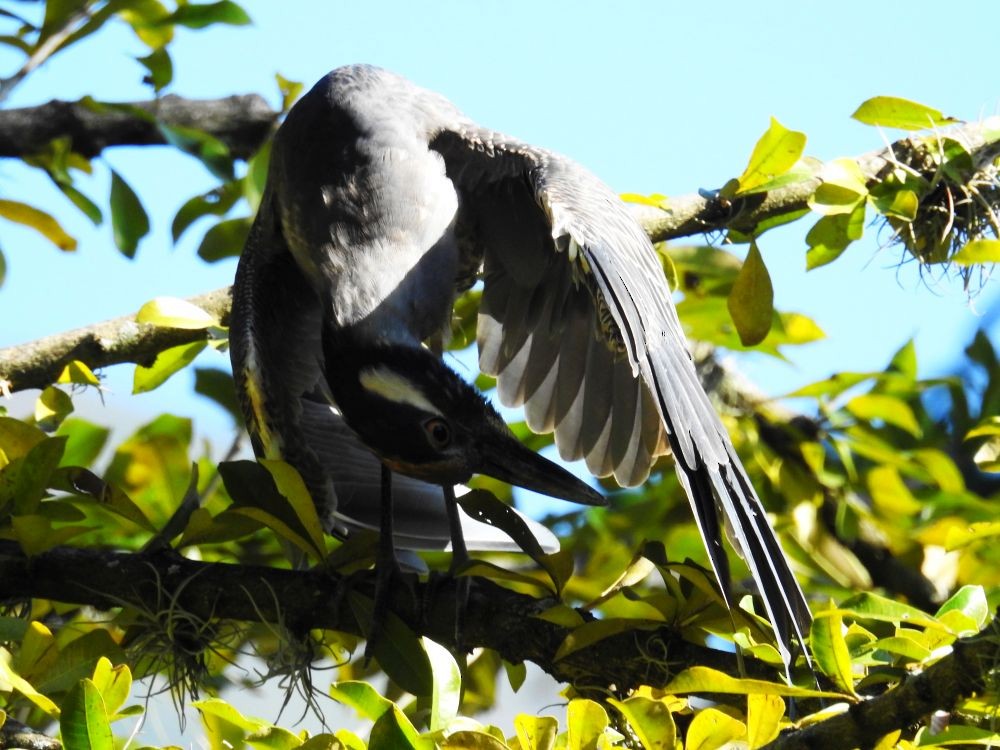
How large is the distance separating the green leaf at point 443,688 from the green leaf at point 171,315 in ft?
4.32

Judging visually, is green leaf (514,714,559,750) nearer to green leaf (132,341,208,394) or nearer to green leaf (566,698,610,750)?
green leaf (566,698,610,750)

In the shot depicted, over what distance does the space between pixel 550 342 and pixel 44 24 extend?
1.64 metres

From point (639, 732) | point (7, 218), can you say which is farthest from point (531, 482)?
point (7, 218)

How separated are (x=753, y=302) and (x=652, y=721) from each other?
1.42 meters

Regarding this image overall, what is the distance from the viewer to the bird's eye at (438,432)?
260cm

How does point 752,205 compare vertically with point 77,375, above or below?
above

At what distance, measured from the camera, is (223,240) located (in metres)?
3.53

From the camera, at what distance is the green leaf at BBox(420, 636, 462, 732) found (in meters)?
1.62

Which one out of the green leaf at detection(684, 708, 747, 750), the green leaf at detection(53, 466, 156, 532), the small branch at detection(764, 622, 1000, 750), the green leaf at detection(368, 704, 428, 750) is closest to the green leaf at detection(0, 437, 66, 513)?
the green leaf at detection(53, 466, 156, 532)

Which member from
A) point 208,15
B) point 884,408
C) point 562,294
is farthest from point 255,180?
point 884,408

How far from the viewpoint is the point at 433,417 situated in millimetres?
2598

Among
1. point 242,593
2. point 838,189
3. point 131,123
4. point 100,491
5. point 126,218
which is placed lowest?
point 242,593

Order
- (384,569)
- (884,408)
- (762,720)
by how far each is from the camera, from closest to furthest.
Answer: (762,720), (384,569), (884,408)

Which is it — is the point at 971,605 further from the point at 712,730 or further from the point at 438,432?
the point at 438,432
